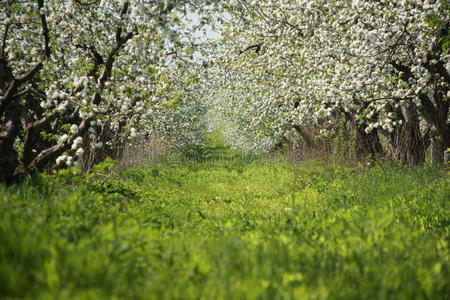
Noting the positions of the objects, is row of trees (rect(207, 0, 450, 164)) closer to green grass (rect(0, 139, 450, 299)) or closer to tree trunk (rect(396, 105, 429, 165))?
tree trunk (rect(396, 105, 429, 165))

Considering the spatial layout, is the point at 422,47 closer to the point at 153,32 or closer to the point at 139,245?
the point at 153,32

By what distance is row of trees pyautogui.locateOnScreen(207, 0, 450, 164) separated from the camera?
8227 mm

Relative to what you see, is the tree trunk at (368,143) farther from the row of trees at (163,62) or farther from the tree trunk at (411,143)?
the tree trunk at (411,143)

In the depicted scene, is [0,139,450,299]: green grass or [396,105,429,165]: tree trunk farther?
[396,105,429,165]: tree trunk

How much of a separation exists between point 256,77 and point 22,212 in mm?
12888

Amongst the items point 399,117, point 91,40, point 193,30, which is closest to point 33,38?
point 91,40

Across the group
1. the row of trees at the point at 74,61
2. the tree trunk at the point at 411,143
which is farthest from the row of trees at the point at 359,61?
the row of trees at the point at 74,61

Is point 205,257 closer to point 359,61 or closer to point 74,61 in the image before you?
point 359,61

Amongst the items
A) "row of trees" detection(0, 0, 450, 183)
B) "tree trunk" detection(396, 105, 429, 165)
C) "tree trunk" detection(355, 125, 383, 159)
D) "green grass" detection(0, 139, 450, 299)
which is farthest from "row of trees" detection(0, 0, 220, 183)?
"tree trunk" detection(355, 125, 383, 159)

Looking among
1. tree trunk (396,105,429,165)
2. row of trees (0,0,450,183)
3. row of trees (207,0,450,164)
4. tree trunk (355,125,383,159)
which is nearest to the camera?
row of trees (0,0,450,183)

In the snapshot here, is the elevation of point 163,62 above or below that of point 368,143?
above

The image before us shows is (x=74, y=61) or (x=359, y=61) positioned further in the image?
(x=74, y=61)

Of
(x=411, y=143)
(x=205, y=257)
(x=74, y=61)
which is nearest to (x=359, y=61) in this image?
(x=411, y=143)

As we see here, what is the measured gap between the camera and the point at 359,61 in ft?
29.1
